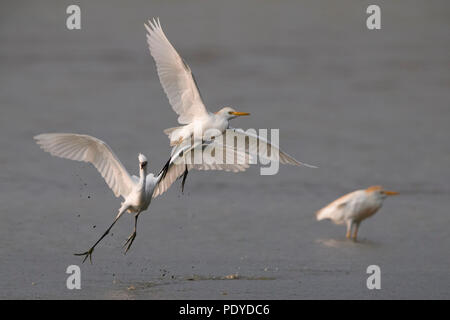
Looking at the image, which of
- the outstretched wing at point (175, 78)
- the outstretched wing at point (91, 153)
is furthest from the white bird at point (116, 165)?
the outstretched wing at point (175, 78)

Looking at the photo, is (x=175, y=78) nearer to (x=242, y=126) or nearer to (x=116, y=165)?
(x=116, y=165)

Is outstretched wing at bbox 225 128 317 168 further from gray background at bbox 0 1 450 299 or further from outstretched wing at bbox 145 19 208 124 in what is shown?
gray background at bbox 0 1 450 299

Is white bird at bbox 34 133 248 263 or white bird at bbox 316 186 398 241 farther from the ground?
white bird at bbox 34 133 248 263

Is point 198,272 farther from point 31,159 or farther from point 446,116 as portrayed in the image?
point 446,116

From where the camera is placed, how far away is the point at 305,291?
5.90m

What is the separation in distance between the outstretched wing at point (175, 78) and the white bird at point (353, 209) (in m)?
1.42

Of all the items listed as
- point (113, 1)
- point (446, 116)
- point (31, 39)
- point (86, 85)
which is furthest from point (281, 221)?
point (113, 1)

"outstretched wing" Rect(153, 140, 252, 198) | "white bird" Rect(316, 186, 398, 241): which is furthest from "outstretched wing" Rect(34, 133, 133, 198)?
"white bird" Rect(316, 186, 398, 241)

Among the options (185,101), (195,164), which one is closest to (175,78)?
(185,101)

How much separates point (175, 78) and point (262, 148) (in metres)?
0.92

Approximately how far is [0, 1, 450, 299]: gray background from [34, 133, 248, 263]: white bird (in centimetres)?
44

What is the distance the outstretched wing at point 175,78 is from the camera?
23.3 ft

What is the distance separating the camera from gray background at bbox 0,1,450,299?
250 inches

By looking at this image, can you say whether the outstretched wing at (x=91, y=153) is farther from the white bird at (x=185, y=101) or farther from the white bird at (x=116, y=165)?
the white bird at (x=185, y=101)
